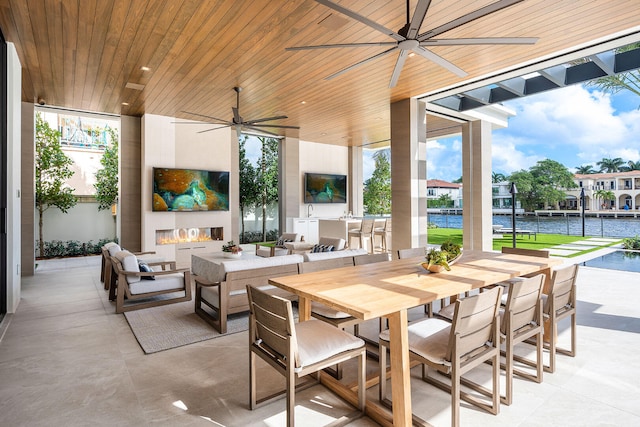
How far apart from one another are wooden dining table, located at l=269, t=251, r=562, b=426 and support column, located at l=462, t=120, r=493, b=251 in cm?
394

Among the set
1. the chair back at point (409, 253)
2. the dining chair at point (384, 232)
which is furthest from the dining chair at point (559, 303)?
the dining chair at point (384, 232)

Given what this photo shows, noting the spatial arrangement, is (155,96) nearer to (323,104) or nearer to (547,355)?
(323,104)

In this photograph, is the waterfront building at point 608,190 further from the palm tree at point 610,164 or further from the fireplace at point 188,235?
the fireplace at point 188,235

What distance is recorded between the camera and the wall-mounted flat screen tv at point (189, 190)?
7.31 metres

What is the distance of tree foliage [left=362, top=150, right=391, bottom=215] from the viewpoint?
11.3 meters

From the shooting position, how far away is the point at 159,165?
738 cm

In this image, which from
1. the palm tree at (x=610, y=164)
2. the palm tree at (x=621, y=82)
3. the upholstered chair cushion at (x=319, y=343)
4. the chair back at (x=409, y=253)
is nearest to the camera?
the upholstered chair cushion at (x=319, y=343)

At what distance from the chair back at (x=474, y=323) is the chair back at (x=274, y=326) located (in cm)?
90

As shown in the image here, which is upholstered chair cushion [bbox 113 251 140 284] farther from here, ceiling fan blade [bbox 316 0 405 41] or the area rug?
ceiling fan blade [bbox 316 0 405 41]

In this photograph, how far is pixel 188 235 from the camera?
308 inches

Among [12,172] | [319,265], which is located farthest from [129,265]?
[319,265]

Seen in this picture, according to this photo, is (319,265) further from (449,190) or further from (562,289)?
(449,190)

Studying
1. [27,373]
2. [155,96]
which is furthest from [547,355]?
[155,96]

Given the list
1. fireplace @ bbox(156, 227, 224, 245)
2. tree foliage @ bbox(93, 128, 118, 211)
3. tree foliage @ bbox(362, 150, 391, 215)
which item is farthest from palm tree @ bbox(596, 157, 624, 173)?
tree foliage @ bbox(93, 128, 118, 211)
